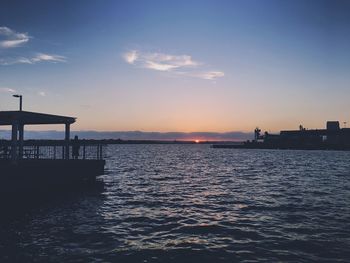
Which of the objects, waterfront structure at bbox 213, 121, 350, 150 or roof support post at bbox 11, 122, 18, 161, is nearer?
roof support post at bbox 11, 122, 18, 161

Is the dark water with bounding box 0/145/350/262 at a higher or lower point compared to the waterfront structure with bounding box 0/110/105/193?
lower

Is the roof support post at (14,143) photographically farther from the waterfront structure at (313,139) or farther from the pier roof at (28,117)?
the waterfront structure at (313,139)

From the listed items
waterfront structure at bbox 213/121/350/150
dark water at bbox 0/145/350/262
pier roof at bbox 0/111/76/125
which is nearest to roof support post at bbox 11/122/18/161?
pier roof at bbox 0/111/76/125

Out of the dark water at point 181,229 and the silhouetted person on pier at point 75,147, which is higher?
the silhouetted person on pier at point 75,147

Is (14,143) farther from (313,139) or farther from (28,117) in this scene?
(313,139)

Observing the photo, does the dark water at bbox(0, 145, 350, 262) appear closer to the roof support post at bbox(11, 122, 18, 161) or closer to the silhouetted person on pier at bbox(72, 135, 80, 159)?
the roof support post at bbox(11, 122, 18, 161)

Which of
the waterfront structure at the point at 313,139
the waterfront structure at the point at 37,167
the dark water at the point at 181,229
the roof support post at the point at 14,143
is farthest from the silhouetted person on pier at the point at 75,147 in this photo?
the waterfront structure at the point at 313,139

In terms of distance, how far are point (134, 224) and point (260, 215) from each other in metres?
7.48

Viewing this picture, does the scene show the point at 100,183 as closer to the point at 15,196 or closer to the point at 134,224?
the point at 15,196

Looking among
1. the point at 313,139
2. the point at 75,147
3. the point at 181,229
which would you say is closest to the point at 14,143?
the point at 75,147

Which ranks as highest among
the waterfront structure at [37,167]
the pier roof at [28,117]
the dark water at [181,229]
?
the pier roof at [28,117]

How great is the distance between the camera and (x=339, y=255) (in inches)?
472

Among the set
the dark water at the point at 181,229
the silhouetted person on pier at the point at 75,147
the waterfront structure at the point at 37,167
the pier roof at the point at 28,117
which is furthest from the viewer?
the silhouetted person on pier at the point at 75,147

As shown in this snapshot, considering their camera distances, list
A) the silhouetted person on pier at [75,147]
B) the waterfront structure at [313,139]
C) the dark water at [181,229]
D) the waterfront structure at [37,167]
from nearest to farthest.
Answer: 1. the dark water at [181,229]
2. the waterfront structure at [37,167]
3. the silhouetted person on pier at [75,147]
4. the waterfront structure at [313,139]
